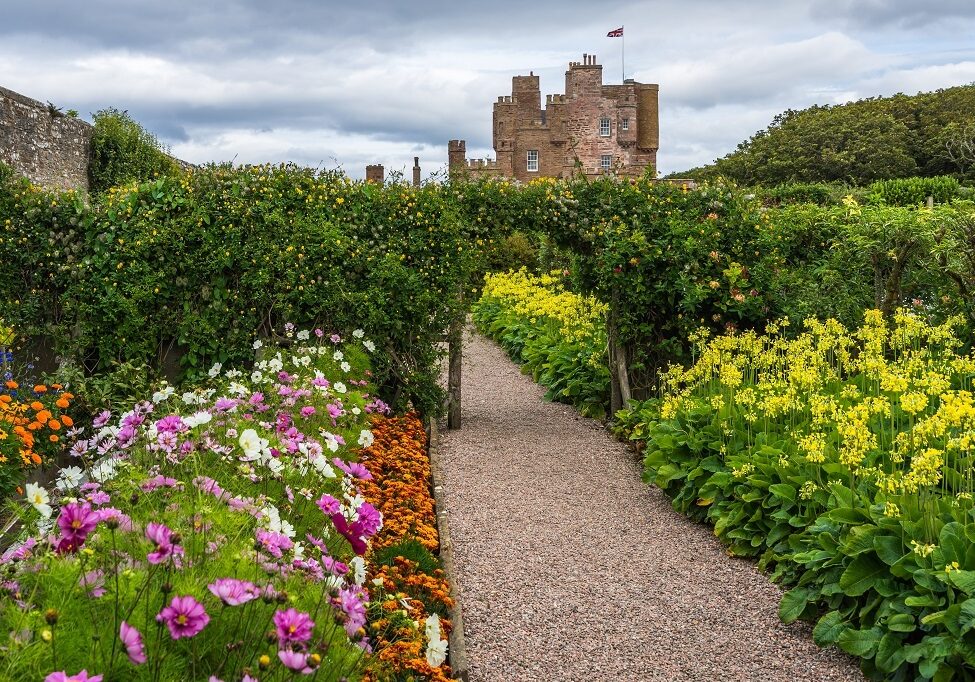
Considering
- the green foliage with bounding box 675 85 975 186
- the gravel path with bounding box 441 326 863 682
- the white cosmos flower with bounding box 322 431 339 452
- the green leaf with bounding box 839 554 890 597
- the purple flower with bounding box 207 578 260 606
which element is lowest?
the gravel path with bounding box 441 326 863 682

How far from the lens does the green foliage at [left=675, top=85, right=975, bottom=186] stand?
1494 inches

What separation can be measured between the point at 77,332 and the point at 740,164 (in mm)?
37806

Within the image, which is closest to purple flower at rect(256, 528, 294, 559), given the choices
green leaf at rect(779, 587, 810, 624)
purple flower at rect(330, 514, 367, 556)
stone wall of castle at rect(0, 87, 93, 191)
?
purple flower at rect(330, 514, 367, 556)

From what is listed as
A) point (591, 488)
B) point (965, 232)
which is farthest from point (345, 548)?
point (965, 232)

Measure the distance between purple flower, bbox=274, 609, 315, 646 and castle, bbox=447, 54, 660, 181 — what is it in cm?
3887

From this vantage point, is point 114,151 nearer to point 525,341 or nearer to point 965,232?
point 525,341

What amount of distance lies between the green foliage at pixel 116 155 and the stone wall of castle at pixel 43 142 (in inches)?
7.9

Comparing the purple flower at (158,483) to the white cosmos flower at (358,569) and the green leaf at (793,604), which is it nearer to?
the white cosmos flower at (358,569)

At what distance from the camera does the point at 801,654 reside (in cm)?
516

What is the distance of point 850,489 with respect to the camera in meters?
5.74

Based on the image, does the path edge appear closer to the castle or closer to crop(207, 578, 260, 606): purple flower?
crop(207, 578, 260, 606): purple flower

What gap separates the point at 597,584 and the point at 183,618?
4555 millimetres

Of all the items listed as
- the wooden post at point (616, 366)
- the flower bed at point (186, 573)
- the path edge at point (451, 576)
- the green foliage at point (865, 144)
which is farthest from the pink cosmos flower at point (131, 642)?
the green foliage at point (865, 144)

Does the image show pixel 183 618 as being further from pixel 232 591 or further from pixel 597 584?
pixel 597 584
